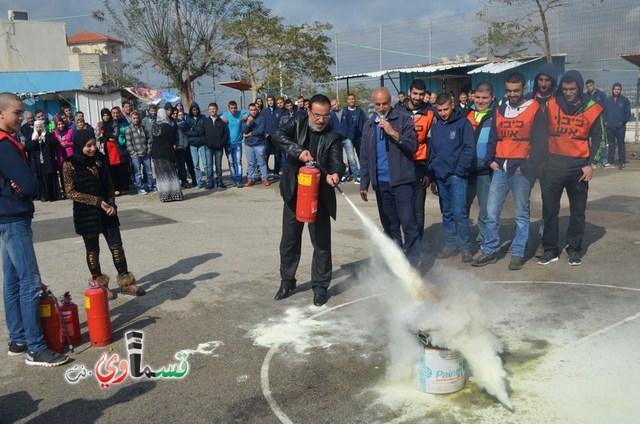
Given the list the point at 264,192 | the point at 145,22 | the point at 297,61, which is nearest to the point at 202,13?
the point at 145,22

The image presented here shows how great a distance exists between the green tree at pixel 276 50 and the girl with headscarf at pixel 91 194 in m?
24.1

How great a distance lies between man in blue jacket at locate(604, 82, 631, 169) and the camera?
52.5 ft

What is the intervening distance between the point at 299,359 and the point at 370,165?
3.06 metres

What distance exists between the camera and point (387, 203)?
741 centimetres

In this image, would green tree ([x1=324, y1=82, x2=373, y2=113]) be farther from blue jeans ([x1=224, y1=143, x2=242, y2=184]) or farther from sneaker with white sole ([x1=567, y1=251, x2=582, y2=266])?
sneaker with white sole ([x1=567, y1=251, x2=582, y2=266])

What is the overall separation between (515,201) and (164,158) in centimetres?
848

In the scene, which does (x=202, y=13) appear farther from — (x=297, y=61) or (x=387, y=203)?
(x=387, y=203)

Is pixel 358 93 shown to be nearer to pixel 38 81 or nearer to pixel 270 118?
pixel 270 118

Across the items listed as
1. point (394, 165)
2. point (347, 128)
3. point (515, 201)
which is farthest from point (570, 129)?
point (347, 128)

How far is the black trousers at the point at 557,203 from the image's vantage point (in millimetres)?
7504

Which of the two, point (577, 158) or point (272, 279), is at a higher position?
point (577, 158)

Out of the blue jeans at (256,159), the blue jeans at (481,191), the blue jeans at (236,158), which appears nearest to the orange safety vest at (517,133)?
the blue jeans at (481,191)

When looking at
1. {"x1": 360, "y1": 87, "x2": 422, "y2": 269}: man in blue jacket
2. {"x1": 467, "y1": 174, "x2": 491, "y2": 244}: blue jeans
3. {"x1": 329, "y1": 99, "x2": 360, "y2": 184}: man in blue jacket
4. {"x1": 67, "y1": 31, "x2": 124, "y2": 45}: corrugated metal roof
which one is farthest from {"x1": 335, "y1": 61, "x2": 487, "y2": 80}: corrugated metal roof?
{"x1": 67, "y1": 31, "x2": 124, "y2": 45}: corrugated metal roof

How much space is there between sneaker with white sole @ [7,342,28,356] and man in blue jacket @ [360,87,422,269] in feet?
14.1
